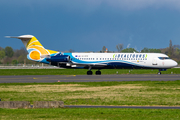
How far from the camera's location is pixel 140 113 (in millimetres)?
13672

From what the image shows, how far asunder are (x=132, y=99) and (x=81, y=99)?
131 inches

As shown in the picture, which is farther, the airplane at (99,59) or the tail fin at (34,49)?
the tail fin at (34,49)

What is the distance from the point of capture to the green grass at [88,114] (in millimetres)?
12609

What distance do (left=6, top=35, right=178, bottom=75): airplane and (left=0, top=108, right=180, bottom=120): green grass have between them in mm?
33772

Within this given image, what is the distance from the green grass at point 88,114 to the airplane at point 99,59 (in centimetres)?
3377

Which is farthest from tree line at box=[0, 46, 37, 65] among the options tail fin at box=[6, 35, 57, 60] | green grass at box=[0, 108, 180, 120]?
green grass at box=[0, 108, 180, 120]

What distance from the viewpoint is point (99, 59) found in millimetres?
49188

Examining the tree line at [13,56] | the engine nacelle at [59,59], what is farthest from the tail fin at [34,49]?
the tree line at [13,56]

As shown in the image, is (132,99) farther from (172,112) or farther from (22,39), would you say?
(22,39)

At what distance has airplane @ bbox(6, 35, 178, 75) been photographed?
156 feet

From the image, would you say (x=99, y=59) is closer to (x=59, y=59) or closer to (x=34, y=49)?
(x=59, y=59)

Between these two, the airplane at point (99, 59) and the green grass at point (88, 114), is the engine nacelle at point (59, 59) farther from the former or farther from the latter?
the green grass at point (88, 114)

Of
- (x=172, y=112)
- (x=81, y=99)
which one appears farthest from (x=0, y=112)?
(x=172, y=112)

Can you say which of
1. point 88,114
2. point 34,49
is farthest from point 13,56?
point 88,114
